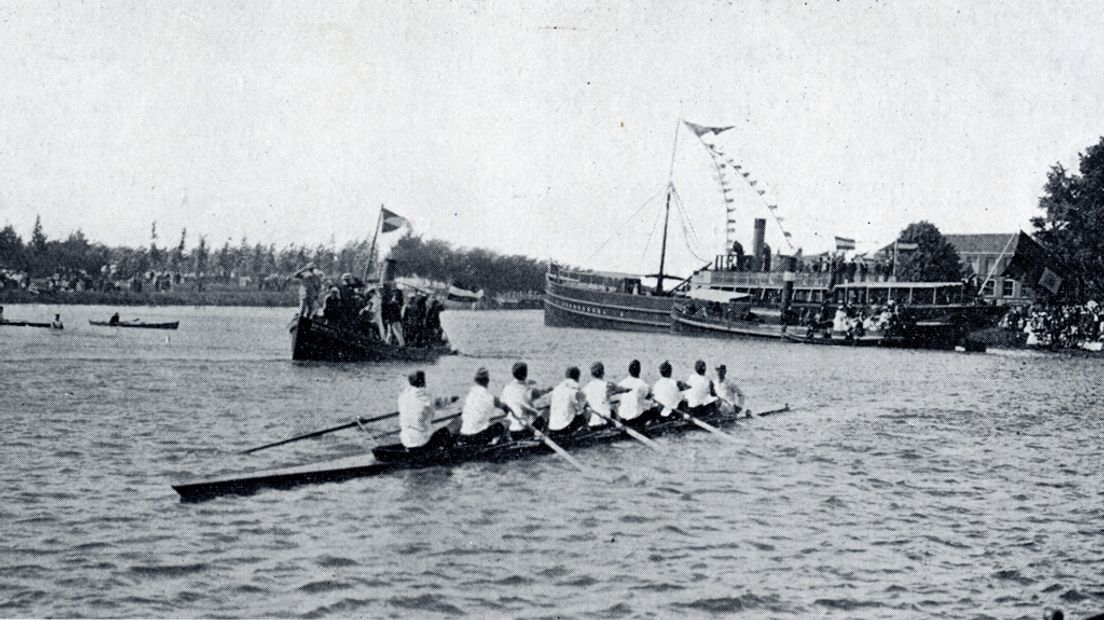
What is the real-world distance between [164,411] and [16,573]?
38.7ft

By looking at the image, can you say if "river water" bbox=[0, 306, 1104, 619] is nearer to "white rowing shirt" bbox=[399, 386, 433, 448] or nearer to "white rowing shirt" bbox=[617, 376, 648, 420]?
"white rowing shirt" bbox=[399, 386, 433, 448]

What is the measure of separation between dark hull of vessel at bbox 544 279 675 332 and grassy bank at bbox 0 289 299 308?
98.4 feet

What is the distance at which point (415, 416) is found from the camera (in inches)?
559

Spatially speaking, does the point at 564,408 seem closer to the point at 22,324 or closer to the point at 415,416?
the point at 415,416

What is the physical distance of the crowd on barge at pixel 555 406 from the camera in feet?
47.3

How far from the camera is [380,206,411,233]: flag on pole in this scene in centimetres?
3300

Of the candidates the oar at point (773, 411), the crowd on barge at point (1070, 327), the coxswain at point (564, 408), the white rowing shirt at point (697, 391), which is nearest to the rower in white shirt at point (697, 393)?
the white rowing shirt at point (697, 391)

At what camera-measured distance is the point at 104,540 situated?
36.0ft

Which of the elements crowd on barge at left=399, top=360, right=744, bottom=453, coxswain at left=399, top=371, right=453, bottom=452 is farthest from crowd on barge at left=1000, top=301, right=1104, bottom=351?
coxswain at left=399, top=371, right=453, bottom=452

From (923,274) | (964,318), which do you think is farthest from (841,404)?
(923,274)

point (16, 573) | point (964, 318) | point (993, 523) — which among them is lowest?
point (16, 573)

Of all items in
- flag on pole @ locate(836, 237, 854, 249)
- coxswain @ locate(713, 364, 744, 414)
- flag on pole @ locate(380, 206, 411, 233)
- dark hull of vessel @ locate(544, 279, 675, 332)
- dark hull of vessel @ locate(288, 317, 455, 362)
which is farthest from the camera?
dark hull of vessel @ locate(544, 279, 675, 332)

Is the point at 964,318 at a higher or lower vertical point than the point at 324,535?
higher

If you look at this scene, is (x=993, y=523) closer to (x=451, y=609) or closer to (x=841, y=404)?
(x=451, y=609)
